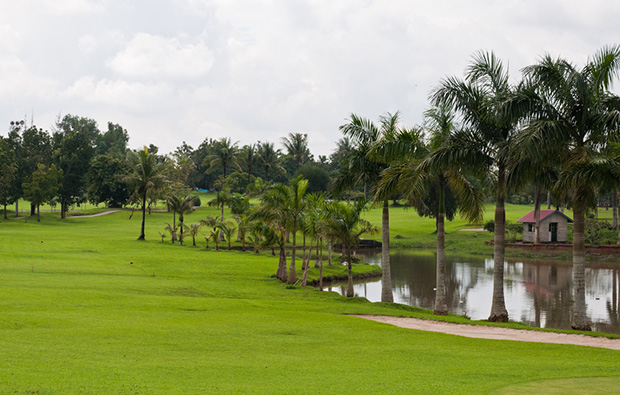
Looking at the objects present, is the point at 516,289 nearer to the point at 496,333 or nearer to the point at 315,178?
the point at 496,333

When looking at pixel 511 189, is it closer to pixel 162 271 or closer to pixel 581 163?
pixel 581 163

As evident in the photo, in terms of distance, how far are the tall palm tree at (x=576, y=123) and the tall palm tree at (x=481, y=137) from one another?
5.91ft

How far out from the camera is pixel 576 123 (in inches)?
921

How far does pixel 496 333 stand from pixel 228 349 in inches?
Result: 422

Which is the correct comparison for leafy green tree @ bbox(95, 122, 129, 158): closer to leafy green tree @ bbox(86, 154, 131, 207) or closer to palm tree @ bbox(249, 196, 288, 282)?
leafy green tree @ bbox(86, 154, 131, 207)

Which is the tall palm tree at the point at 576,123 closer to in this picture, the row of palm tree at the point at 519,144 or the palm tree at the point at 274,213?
the row of palm tree at the point at 519,144

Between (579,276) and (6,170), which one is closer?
(579,276)

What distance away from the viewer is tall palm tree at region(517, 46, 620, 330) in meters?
21.9

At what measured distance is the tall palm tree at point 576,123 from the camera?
21906mm

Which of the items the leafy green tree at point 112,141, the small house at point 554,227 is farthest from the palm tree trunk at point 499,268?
the leafy green tree at point 112,141

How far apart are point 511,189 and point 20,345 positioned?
733 inches

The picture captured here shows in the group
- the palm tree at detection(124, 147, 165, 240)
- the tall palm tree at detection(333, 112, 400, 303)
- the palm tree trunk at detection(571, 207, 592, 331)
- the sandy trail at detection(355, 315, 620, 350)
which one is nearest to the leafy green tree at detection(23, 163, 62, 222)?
the palm tree at detection(124, 147, 165, 240)

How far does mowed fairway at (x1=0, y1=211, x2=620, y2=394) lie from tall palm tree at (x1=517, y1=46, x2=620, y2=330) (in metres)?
6.27

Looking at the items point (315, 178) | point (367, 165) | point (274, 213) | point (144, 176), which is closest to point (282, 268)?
point (274, 213)
